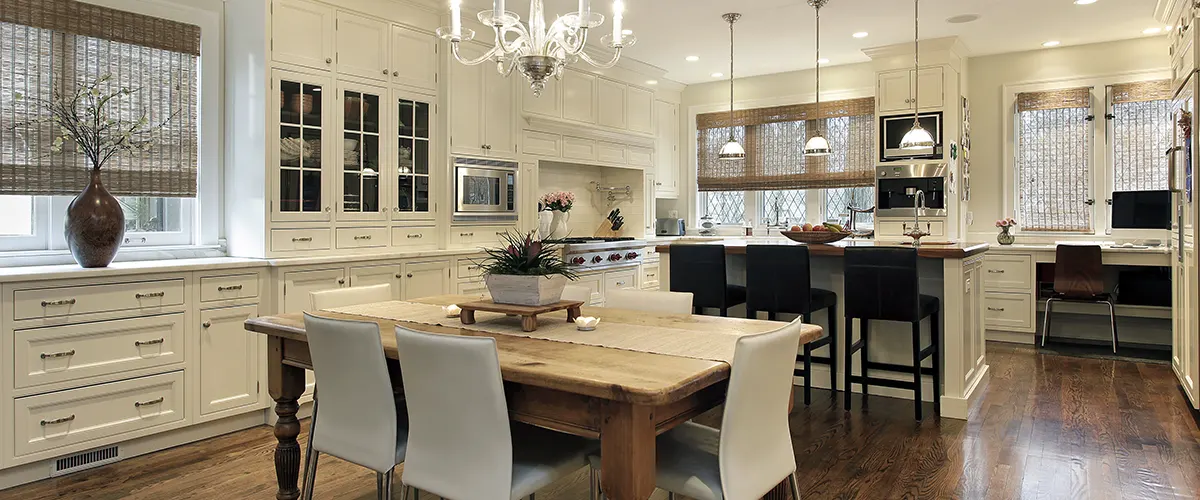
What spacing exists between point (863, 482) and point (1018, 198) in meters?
4.59

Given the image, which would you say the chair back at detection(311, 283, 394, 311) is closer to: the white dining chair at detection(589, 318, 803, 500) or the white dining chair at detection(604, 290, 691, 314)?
the white dining chair at detection(604, 290, 691, 314)

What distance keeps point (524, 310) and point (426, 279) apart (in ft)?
7.84

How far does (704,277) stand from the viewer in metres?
4.24

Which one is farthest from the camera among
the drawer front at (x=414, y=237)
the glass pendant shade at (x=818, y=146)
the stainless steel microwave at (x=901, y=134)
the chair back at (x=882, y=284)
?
the stainless steel microwave at (x=901, y=134)

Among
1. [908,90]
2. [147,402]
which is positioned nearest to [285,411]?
Result: [147,402]

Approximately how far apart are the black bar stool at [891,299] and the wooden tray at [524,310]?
6.47 ft

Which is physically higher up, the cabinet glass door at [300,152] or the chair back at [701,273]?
the cabinet glass door at [300,152]

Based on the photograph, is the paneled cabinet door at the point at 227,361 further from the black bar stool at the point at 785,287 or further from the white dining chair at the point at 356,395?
the black bar stool at the point at 785,287

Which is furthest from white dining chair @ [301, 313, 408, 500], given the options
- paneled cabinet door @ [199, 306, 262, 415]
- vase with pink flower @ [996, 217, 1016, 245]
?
vase with pink flower @ [996, 217, 1016, 245]

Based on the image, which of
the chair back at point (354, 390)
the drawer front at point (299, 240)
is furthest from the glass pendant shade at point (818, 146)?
the chair back at point (354, 390)

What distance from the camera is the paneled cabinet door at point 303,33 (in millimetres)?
3824

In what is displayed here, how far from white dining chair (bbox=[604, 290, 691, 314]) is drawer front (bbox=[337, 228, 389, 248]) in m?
1.94

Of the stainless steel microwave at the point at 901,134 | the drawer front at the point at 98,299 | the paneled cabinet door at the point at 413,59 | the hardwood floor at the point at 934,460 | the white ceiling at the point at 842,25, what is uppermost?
the white ceiling at the point at 842,25

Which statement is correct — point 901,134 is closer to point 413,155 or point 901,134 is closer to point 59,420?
point 413,155
